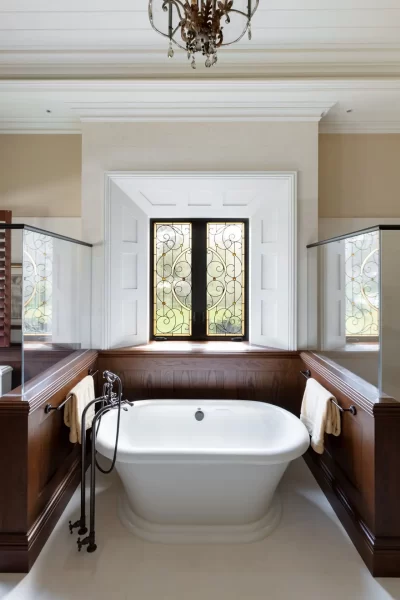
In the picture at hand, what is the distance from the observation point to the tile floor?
1469 millimetres

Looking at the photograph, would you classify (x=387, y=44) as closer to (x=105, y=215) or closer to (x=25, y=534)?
(x=105, y=215)

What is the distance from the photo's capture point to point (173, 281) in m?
3.07

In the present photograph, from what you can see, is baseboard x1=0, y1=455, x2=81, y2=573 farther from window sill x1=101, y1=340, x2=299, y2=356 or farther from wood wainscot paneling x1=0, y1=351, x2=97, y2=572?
window sill x1=101, y1=340, x2=299, y2=356

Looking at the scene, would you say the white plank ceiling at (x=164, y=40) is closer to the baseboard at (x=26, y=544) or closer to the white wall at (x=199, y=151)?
the white wall at (x=199, y=151)

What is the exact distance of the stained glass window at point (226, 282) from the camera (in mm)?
3064

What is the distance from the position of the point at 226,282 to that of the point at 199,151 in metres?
1.09

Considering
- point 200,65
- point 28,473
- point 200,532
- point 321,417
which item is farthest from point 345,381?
point 200,65

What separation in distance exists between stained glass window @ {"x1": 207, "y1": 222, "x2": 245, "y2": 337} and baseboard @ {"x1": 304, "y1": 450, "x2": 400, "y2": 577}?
4.81ft

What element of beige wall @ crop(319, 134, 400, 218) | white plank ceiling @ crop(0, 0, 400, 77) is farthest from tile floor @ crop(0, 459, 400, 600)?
white plank ceiling @ crop(0, 0, 400, 77)

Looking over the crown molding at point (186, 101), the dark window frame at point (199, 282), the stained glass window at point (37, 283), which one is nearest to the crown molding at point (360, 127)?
the crown molding at point (186, 101)

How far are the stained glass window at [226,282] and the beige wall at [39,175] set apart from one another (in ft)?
3.97

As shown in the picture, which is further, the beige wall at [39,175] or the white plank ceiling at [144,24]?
the beige wall at [39,175]

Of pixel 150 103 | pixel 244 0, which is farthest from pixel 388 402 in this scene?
pixel 150 103

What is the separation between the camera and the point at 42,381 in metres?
1.85
